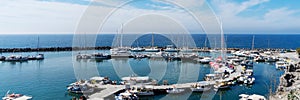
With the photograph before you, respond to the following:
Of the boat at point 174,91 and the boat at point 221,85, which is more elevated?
the boat at point 221,85

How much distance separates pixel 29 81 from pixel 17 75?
408 cm

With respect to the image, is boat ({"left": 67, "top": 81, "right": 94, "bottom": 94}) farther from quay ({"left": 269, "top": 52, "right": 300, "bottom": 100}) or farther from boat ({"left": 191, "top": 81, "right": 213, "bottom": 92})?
quay ({"left": 269, "top": 52, "right": 300, "bottom": 100})

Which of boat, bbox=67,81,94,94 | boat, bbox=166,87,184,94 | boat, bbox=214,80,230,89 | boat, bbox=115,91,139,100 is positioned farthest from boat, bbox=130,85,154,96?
boat, bbox=214,80,230,89

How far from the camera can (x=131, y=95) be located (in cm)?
1681

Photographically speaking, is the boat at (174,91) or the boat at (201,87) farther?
the boat at (201,87)

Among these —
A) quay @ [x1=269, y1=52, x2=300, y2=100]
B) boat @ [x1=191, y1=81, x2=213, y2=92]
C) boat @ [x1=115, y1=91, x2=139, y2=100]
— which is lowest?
boat @ [x1=115, y1=91, x2=139, y2=100]

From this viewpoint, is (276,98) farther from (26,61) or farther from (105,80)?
(26,61)

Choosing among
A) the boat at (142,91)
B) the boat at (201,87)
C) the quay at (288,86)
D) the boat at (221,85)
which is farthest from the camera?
the boat at (221,85)

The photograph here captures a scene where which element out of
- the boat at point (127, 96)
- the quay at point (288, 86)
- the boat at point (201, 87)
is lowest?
the boat at point (127, 96)

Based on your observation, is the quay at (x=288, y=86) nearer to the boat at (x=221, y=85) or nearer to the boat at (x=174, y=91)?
the boat at (x=221, y=85)

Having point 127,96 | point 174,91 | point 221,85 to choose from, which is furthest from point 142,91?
point 221,85

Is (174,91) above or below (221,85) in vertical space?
below

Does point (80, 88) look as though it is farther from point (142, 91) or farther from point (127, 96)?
point (142, 91)

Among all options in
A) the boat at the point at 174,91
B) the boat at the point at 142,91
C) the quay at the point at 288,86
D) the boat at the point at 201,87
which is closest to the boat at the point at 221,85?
the boat at the point at 201,87
